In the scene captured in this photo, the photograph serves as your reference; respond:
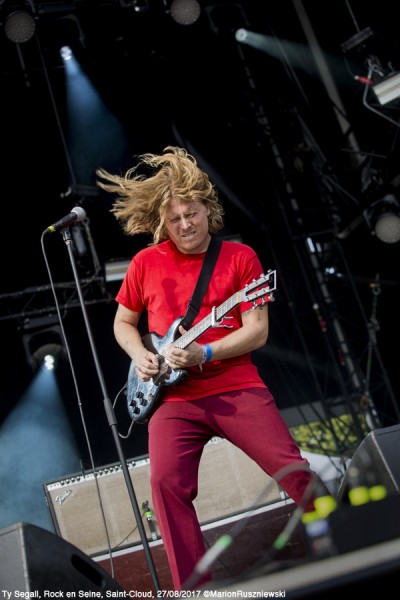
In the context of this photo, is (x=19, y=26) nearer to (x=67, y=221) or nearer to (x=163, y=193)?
(x=67, y=221)

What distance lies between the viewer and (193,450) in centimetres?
291

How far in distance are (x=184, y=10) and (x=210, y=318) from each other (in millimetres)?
4973

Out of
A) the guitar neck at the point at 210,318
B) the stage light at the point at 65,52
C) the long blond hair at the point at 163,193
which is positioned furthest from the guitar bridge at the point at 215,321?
the stage light at the point at 65,52

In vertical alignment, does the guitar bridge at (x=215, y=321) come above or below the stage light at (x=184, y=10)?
below

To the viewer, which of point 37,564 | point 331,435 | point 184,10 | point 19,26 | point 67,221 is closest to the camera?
point 37,564

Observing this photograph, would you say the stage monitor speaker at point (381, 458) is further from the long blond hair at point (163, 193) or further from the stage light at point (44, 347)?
the stage light at point (44, 347)

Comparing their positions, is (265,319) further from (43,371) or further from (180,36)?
(180,36)

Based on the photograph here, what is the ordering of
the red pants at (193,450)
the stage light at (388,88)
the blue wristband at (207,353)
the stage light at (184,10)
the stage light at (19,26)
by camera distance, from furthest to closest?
the stage light at (184,10)
the stage light at (19,26)
the stage light at (388,88)
the blue wristband at (207,353)
the red pants at (193,450)

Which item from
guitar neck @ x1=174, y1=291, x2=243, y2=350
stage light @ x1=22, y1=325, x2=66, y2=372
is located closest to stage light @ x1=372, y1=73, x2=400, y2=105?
guitar neck @ x1=174, y1=291, x2=243, y2=350

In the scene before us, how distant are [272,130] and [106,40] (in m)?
2.20

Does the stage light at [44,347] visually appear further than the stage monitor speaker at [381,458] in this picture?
Yes

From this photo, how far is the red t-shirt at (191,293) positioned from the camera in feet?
10.0

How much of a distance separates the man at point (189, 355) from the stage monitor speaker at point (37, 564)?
28.4 inches

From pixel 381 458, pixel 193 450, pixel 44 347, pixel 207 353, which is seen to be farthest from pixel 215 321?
pixel 44 347
